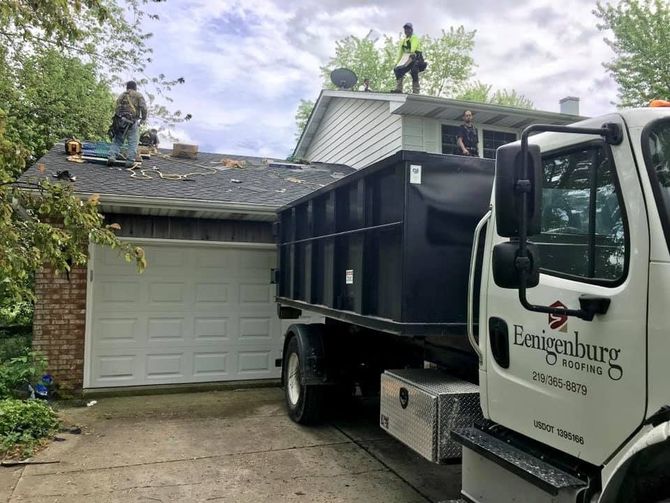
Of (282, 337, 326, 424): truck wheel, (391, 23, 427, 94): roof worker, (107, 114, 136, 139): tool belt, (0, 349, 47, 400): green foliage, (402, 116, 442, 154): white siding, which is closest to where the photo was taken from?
(282, 337, 326, 424): truck wheel

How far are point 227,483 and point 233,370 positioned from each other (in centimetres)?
383

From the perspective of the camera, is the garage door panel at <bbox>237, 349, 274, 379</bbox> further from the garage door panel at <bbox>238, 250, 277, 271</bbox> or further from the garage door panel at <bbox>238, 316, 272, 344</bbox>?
the garage door panel at <bbox>238, 250, 277, 271</bbox>

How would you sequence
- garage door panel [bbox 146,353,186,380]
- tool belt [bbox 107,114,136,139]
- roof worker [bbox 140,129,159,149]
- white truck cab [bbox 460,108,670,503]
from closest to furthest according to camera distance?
white truck cab [bbox 460,108,670,503] → garage door panel [bbox 146,353,186,380] → tool belt [bbox 107,114,136,139] → roof worker [bbox 140,129,159,149]

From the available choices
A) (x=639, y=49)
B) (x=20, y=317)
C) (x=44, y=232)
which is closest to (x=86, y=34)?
(x=44, y=232)

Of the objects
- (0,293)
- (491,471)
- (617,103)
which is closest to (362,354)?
(491,471)

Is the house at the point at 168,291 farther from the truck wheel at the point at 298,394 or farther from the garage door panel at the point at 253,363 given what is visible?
the truck wheel at the point at 298,394

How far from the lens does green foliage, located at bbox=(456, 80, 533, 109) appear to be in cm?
3356

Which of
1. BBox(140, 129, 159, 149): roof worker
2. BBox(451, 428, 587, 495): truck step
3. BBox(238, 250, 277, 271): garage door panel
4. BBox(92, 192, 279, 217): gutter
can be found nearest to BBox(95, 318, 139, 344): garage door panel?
BBox(92, 192, 279, 217): gutter

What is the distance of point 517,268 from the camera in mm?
2387

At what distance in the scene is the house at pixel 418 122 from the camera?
10.8 metres

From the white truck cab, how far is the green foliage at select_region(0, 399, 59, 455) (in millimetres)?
4637

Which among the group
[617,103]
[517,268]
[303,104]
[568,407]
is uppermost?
[303,104]

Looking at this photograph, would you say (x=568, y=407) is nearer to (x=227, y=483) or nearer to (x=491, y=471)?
(x=491, y=471)

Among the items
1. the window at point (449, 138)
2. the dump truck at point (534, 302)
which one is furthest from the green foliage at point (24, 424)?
the window at point (449, 138)
